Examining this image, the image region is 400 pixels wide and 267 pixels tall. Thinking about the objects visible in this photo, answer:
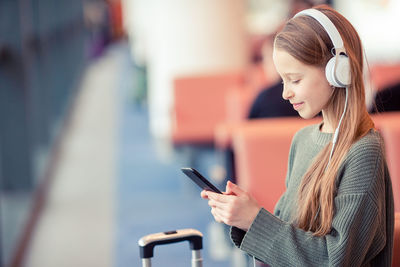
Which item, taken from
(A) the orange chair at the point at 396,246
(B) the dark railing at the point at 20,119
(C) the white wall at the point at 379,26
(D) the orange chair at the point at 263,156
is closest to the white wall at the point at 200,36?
(B) the dark railing at the point at 20,119

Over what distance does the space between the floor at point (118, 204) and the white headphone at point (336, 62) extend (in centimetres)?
61

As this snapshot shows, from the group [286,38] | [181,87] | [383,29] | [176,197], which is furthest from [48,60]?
[286,38]

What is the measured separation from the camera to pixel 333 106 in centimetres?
140

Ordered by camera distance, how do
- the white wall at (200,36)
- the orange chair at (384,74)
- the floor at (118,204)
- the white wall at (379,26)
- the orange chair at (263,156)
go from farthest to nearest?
1. the white wall at (379,26)
2. the white wall at (200,36)
3. the orange chair at (384,74)
4. the floor at (118,204)
5. the orange chair at (263,156)

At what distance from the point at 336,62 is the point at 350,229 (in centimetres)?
35

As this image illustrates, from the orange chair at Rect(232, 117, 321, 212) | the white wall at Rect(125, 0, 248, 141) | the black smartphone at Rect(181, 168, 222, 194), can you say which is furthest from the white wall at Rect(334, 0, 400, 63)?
the black smartphone at Rect(181, 168, 222, 194)

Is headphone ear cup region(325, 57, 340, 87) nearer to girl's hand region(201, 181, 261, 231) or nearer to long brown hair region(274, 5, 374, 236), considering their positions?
long brown hair region(274, 5, 374, 236)

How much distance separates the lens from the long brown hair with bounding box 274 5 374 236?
52.4 inches

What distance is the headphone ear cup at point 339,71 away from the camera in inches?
51.1

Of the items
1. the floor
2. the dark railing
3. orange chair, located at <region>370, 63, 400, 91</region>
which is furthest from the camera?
orange chair, located at <region>370, 63, 400, 91</region>

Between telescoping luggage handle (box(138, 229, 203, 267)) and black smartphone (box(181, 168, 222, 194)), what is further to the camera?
telescoping luggage handle (box(138, 229, 203, 267))

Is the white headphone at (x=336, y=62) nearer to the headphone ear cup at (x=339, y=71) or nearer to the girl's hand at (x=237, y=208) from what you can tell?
the headphone ear cup at (x=339, y=71)

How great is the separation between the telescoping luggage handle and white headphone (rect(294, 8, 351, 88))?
1.65 feet

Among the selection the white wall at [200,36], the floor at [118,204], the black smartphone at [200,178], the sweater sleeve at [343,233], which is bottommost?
the floor at [118,204]
